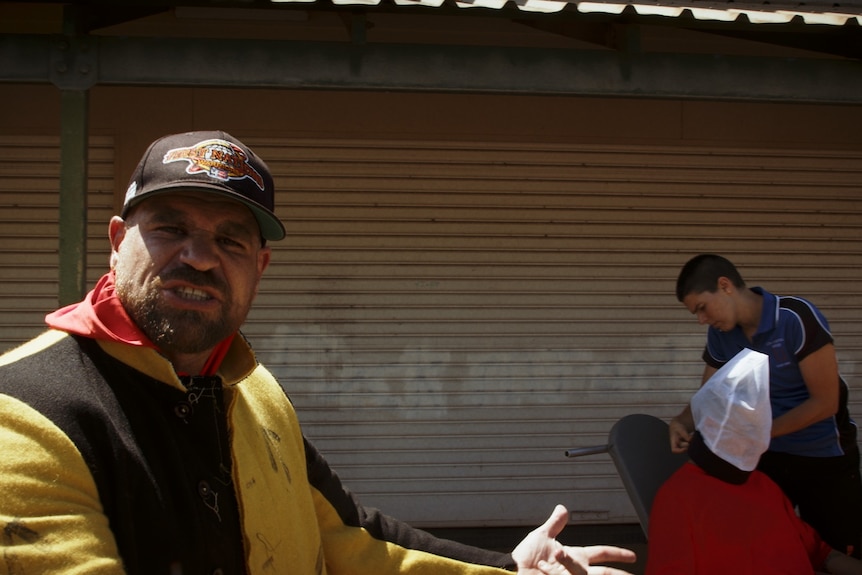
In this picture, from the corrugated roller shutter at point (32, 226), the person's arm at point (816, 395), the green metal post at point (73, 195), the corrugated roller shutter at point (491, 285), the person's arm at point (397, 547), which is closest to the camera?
the person's arm at point (397, 547)

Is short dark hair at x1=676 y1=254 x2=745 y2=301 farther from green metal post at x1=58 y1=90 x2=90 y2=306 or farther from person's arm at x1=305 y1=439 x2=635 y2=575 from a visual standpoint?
green metal post at x1=58 y1=90 x2=90 y2=306

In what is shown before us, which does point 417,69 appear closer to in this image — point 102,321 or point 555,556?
point 555,556

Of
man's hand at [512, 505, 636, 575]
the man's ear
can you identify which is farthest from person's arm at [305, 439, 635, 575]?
the man's ear

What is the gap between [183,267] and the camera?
1768mm

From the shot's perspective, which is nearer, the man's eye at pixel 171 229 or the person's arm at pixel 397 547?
the man's eye at pixel 171 229

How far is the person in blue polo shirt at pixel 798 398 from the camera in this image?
397cm

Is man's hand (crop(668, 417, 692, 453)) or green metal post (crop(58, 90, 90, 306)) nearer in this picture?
man's hand (crop(668, 417, 692, 453))

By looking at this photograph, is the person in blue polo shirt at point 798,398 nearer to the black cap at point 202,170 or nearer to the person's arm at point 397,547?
the person's arm at point 397,547

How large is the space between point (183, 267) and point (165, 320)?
11 cm

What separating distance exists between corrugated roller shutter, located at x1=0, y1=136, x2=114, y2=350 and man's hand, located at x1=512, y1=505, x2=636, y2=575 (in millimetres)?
4661

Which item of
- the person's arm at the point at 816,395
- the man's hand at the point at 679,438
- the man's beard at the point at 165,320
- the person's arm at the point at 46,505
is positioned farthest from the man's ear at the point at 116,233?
the person's arm at the point at 816,395

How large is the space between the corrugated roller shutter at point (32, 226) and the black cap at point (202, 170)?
4665 mm

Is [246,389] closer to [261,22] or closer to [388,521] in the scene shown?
[388,521]

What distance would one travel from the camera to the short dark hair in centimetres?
416
